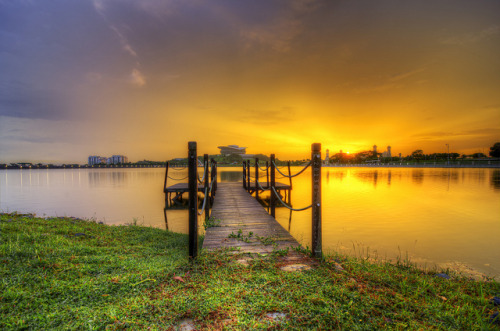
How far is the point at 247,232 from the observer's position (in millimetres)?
5969

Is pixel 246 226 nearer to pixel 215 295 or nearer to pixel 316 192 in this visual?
pixel 316 192

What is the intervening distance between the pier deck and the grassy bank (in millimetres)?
604

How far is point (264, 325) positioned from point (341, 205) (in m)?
13.1

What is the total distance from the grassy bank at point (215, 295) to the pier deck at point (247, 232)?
60 centimetres

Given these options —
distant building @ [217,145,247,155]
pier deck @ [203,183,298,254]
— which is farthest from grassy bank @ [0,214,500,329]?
distant building @ [217,145,247,155]

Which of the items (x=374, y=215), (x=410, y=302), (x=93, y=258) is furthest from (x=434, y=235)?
(x=93, y=258)

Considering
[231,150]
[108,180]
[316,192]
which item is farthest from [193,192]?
[231,150]

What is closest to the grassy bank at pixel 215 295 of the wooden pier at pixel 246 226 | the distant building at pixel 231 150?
the wooden pier at pixel 246 226

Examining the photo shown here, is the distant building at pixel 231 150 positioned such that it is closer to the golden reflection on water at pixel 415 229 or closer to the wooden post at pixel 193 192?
the golden reflection on water at pixel 415 229

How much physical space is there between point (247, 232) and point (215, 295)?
3061 mm

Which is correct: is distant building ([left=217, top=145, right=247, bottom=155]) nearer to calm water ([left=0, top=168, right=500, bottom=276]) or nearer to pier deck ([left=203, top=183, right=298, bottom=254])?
calm water ([left=0, top=168, right=500, bottom=276])

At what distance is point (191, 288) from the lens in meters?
3.15

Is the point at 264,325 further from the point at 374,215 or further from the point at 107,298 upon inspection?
the point at 374,215

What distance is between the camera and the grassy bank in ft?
8.14
